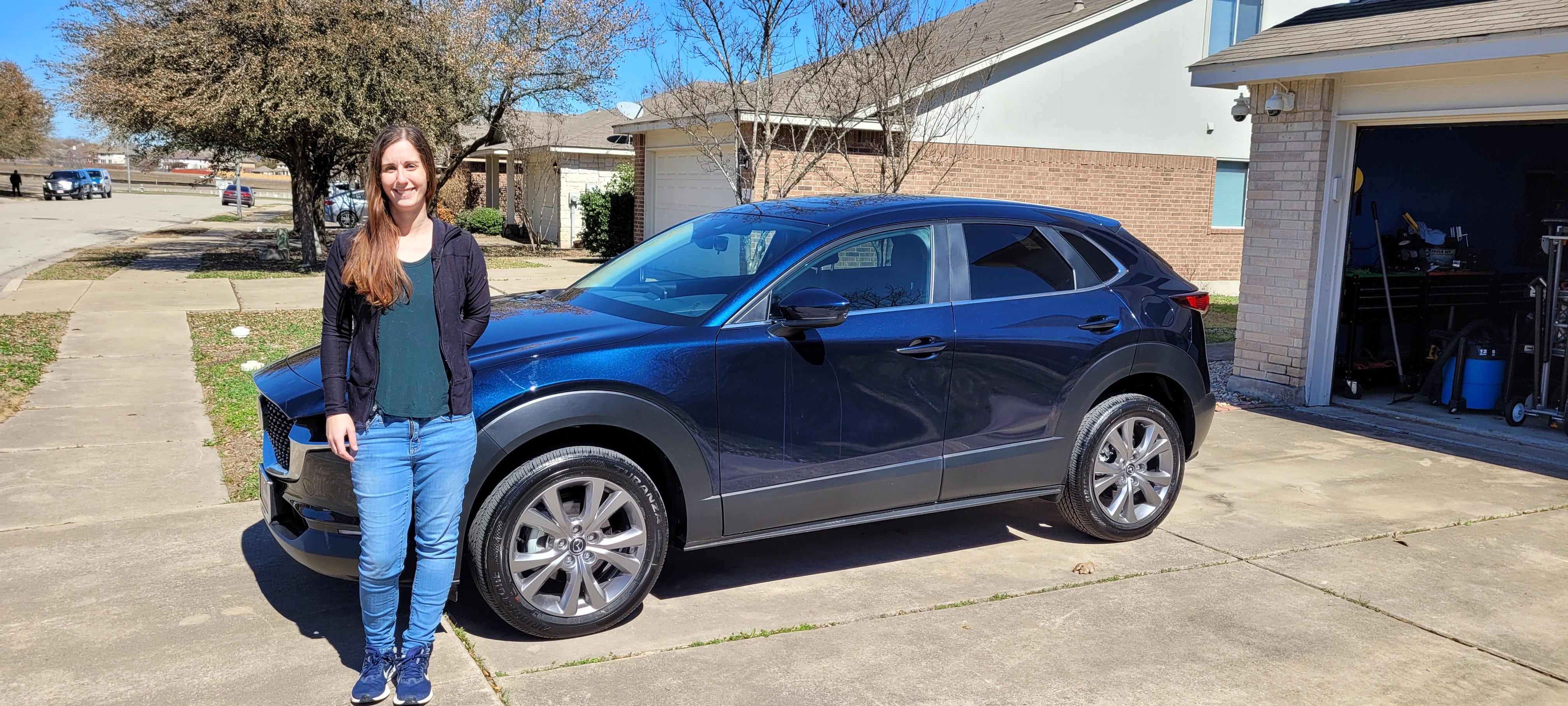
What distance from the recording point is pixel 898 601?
187 inches

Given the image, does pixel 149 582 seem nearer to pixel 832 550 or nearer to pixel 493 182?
A: pixel 832 550

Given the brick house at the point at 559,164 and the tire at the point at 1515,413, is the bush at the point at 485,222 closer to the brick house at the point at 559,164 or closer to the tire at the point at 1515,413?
the brick house at the point at 559,164

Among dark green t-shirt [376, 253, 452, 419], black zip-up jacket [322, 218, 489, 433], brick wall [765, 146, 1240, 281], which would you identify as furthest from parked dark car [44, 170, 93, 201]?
dark green t-shirt [376, 253, 452, 419]

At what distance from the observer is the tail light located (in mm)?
5672

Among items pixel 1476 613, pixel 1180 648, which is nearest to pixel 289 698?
pixel 1180 648

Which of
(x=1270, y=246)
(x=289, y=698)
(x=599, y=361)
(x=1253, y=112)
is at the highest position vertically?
(x=1253, y=112)

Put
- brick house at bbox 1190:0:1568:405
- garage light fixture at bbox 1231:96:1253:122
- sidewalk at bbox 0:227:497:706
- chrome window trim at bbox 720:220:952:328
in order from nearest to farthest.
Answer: sidewalk at bbox 0:227:497:706
chrome window trim at bbox 720:220:952:328
brick house at bbox 1190:0:1568:405
garage light fixture at bbox 1231:96:1253:122

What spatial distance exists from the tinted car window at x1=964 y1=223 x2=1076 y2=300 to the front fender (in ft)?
5.15

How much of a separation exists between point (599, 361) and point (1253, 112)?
736 centimetres

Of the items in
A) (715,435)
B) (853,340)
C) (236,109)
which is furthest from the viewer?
(236,109)

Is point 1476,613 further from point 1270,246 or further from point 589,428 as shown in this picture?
point 1270,246

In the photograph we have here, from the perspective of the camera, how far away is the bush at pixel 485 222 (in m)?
32.5

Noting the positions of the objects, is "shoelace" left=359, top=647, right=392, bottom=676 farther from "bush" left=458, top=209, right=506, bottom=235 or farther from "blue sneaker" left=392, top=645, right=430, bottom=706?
"bush" left=458, top=209, right=506, bottom=235

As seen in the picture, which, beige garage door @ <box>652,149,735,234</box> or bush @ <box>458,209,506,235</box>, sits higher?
beige garage door @ <box>652,149,735,234</box>
